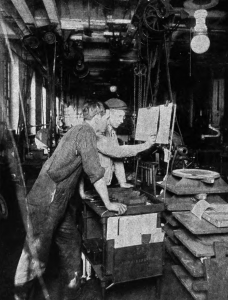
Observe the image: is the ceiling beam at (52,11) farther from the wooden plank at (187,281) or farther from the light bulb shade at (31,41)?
the wooden plank at (187,281)

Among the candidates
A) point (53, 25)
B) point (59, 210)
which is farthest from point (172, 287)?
point (53, 25)

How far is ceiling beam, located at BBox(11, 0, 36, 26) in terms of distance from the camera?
520cm

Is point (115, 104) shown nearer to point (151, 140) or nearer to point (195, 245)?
point (151, 140)

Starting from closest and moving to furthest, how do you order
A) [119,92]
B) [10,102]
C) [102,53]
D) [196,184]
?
[196,184] → [10,102] → [102,53] → [119,92]

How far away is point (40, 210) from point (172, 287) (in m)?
1.81

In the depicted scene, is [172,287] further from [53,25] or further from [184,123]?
[184,123]

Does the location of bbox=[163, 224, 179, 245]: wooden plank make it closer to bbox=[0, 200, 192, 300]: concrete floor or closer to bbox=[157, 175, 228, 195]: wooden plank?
bbox=[0, 200, 192, 300]: concrete floor

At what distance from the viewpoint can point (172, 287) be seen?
11.5ft

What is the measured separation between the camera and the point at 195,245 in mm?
2930

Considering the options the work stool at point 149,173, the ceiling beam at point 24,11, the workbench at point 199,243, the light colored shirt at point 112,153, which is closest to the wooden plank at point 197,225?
the workbench at point 199,243

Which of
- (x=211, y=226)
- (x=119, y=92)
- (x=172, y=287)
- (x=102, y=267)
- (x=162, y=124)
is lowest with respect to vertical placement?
(x=172, y=287)

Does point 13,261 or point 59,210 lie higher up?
point 59,210

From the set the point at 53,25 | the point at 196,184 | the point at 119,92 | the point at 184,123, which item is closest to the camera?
the point at 196,184

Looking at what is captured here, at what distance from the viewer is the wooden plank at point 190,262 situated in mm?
2787
